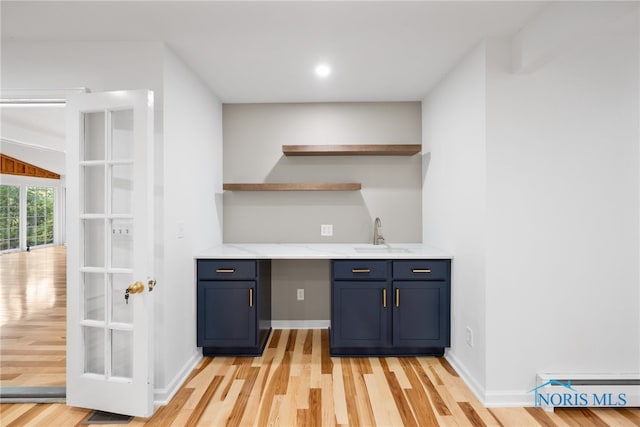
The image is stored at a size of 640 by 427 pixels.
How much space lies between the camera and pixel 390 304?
9.67 feet

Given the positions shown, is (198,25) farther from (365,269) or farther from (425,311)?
(425,311)

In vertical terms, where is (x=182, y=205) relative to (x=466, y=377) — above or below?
above

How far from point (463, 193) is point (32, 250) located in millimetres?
11240

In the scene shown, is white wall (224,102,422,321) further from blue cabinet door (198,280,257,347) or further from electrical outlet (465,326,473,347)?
electrical outlet (465,326,473,347)

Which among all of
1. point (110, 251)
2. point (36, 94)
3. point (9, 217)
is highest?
point (36, 94)

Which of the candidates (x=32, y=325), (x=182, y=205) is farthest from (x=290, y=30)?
(x=32, y=325)

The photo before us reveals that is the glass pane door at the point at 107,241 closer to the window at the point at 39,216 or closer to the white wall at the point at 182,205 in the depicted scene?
the white wall at the point at 182,205

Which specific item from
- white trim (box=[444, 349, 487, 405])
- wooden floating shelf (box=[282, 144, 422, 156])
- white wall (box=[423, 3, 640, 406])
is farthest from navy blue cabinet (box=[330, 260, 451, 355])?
wooden floating shelf (box=[282, 144, 422, 156])

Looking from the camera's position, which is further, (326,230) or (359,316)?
(326,230)

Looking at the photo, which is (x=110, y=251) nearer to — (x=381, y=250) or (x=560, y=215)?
(x=381, y=250)

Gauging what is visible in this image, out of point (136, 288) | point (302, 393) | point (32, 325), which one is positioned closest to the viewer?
point (136, 288)

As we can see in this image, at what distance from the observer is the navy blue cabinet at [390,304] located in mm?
2920

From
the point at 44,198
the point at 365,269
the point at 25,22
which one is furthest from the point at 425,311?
the point at 44,198

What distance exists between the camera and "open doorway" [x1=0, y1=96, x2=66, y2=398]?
275cm
